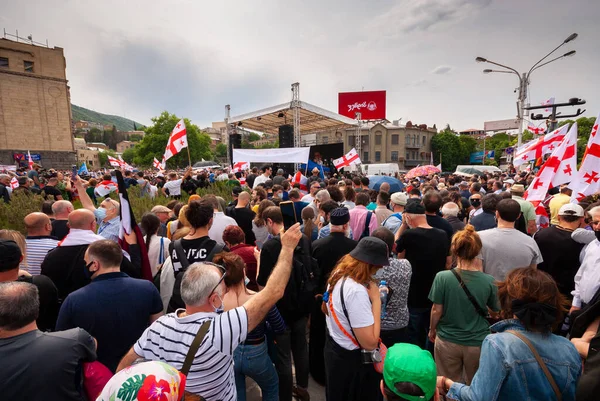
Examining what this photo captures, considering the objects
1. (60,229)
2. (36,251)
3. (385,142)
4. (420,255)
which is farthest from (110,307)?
(385,142)

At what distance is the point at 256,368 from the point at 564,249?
11.9 ft

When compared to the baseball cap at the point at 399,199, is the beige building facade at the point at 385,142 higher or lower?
higher

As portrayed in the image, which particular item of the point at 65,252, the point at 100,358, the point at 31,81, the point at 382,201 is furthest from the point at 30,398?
the point at 31,81

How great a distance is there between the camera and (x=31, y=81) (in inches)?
1244

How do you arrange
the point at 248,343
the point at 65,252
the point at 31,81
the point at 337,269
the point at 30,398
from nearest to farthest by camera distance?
the point at 30,398 < the point at 337,269 < the point at 248,343 < the point at 65,252 < the point at 31,81

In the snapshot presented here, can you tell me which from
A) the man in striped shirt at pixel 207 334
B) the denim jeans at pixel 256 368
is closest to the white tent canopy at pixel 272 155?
the denim jeans at pixel 256 368

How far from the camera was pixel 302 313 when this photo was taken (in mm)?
3107

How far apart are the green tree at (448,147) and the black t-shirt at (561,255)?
6075 centimetres

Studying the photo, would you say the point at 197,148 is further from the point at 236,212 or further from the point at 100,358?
the point at 100,358

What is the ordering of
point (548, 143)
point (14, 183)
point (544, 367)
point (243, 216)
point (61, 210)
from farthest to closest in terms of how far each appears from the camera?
point (14, 183)
point (548, 143)
point (243, 216)
point (61, 210)
point (544, 367)

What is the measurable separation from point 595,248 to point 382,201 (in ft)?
9.92

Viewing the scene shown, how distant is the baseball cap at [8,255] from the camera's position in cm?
223

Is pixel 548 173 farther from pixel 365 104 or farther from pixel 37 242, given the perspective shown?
pixel 365 104

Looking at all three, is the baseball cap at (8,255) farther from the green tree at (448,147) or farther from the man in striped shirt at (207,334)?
the green tree at (448,147)
